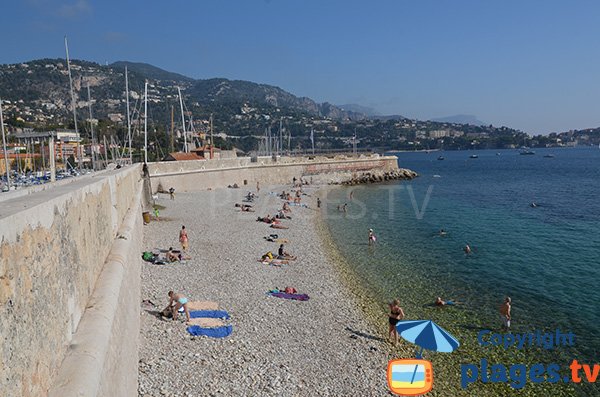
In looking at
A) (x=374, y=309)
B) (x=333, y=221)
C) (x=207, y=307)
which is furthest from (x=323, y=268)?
(x=333, y=221)

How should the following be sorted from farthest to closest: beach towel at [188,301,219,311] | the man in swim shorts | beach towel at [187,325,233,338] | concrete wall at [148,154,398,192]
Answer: concrete wall at [148,154,398,192], beach towel at [188,301,219,311], the man in swim shorts, beach towel at [187,325,233,338]

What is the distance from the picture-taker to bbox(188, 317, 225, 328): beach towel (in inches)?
412

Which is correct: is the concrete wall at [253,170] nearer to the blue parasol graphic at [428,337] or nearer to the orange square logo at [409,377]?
the blue parasol graphic at [428,337]

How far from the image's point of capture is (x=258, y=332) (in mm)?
10586

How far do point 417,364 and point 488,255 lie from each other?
12876 millimetres

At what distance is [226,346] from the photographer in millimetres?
9547

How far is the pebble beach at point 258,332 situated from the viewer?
8211 mm

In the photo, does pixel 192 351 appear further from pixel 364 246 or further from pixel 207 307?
pixel 364 246

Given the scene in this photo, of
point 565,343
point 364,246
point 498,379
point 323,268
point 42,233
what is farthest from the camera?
point 364,246

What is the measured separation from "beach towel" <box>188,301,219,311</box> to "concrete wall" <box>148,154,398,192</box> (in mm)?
23662

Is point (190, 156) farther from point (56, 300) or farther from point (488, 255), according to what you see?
point (56, 300)

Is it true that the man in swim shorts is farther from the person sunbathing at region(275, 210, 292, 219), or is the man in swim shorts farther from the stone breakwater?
the stone breakwater

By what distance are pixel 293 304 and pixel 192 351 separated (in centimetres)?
438

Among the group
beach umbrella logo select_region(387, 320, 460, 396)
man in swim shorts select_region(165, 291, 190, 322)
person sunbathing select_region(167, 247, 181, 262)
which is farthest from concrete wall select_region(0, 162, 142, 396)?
person sunbathing select_region(167, 247, 181, 262)
